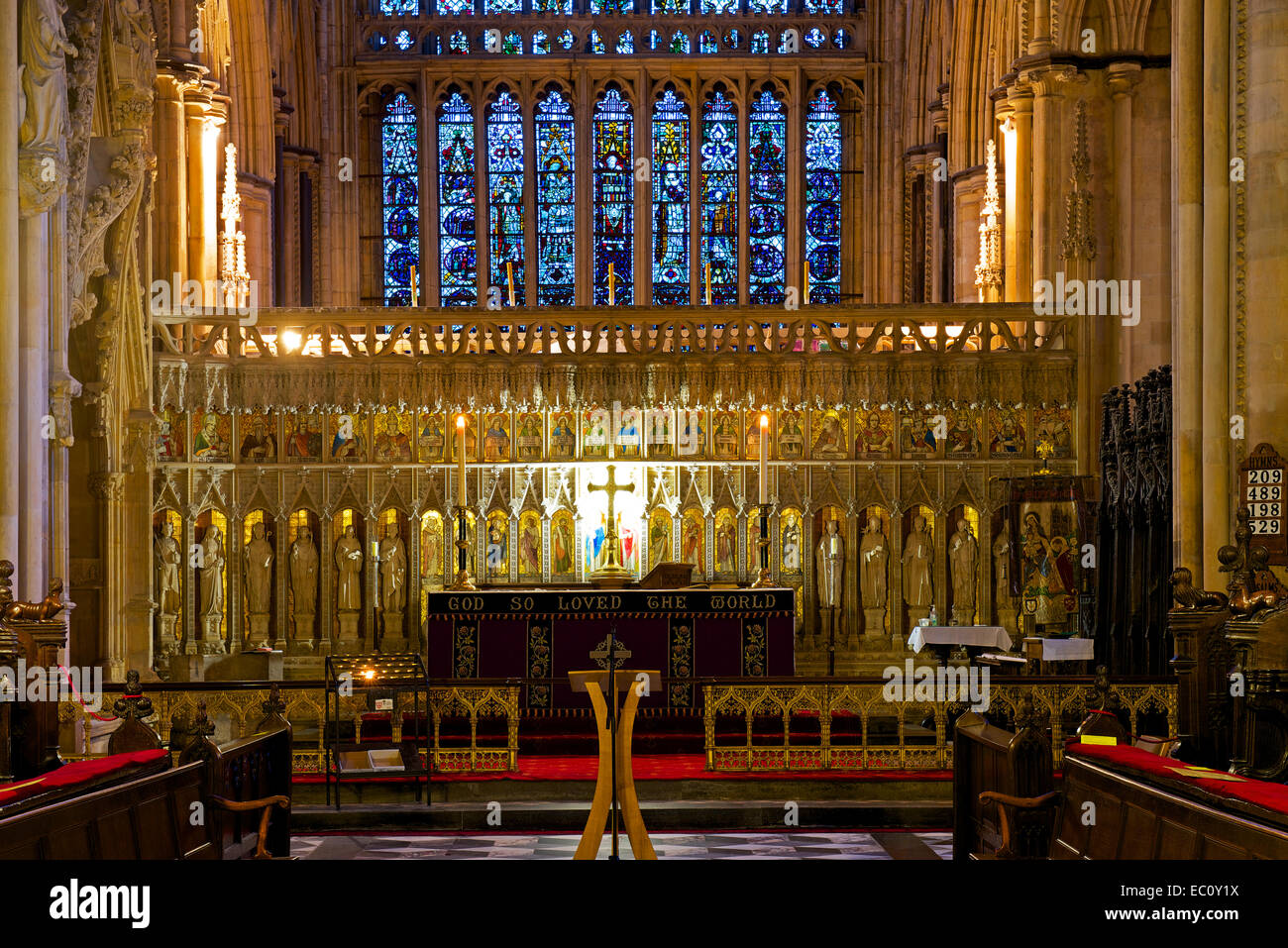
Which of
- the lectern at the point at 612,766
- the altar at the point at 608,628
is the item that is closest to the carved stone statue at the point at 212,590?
the altar at the point at 608,628

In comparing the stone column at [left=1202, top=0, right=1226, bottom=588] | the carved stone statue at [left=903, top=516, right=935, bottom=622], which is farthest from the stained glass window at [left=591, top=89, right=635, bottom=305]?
the stone column at [left=1202, top=0, right=1226, bottom=588]

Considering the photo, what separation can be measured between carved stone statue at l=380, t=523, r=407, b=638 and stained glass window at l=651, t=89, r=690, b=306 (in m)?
9.80

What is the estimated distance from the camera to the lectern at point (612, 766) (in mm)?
8430

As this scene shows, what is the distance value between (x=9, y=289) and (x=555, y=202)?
15.0 m

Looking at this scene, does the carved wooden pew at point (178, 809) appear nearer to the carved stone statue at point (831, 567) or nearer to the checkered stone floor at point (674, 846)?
the checkered stone floor at point (674, 846)

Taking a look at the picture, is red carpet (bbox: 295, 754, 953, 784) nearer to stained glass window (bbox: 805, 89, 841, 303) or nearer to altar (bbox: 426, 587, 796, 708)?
altar (bbox: 426, 587, 796, 708)

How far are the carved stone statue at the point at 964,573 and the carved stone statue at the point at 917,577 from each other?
242 millimetres

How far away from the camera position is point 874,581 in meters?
15.6

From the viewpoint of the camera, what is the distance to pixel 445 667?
1341cm

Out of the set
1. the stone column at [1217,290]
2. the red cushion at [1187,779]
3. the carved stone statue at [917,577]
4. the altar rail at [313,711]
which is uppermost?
the stone column at [1217,290]

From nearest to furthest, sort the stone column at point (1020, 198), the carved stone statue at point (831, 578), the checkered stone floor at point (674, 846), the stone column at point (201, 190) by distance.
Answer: the checkered stone floor at point (674, 846)
the carved stone statue at point (831, 578)
the stone column at point (201, 190)
the stone column at point (1020, 198)

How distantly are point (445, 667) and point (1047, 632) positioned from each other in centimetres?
572

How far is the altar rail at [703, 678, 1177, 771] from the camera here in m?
10.7
